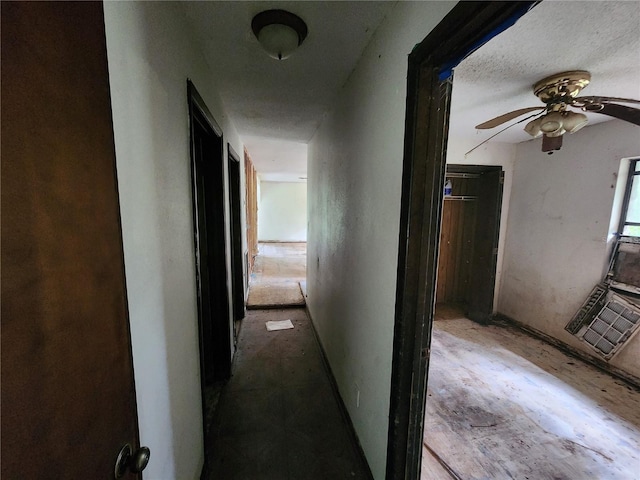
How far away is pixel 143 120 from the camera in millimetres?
806

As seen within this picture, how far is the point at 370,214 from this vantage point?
1410mm

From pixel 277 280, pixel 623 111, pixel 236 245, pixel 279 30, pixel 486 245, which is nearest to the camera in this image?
pixel 279 30

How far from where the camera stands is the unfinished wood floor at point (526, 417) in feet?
5.28

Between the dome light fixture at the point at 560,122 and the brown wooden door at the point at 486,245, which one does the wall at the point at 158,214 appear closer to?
the dome light fixture at the point at 560,122

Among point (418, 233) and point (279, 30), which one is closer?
point (418, 233)

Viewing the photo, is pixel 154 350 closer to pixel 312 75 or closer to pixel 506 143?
pixel 312 75

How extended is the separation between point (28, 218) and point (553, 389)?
3.38 m

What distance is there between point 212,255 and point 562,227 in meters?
3.72

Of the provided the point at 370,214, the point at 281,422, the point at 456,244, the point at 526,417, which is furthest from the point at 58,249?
the point at 456,244

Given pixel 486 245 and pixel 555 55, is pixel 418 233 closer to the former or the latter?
pixel 555 55

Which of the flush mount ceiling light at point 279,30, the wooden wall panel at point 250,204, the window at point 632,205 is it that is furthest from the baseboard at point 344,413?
the window at point 632,205

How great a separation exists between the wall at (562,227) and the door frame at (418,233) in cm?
283

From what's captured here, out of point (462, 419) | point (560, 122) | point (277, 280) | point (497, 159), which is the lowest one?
point (462, 419)

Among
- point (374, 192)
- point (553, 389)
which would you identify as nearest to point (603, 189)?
point (553, 389)
